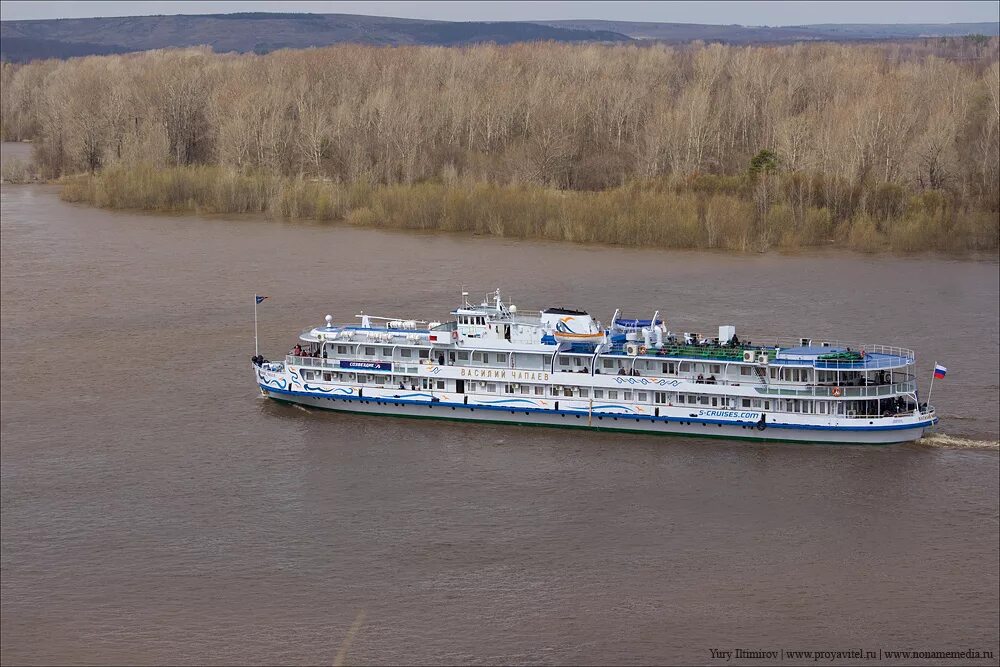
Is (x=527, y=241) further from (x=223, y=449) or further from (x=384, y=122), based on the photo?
(x=223, y=449)

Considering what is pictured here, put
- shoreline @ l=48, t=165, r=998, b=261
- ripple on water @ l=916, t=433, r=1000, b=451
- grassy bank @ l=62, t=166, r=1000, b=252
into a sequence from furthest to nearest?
grassy bank @ l=62, t=166, r=1000, b=252 → shoreline @ l=48, t=165, r=998, b=261 → ripple on water @ l=916, t=433, r=1000, b=451

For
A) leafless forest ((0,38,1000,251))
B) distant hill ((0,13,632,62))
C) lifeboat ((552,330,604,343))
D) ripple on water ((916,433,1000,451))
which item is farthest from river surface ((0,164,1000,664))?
distant hill ((0,13,632,62))

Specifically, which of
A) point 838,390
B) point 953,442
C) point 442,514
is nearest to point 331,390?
point 442,514

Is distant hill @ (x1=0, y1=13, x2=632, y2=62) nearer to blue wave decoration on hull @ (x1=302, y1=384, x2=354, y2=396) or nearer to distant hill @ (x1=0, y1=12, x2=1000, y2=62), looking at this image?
distant hill @ (x1=0, y1=12, x2=1000, y2=62)

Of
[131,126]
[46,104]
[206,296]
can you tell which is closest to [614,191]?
[206,296]

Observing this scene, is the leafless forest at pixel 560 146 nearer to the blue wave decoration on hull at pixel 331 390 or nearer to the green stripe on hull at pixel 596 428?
the green stripe on hull at pixel 596 428

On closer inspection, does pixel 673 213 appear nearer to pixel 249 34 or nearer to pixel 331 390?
pixel 331 390
